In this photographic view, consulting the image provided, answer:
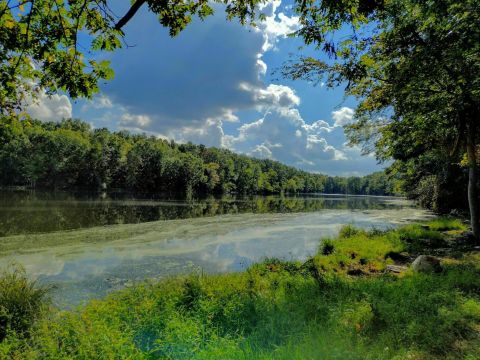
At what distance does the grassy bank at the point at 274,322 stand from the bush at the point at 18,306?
13 cm

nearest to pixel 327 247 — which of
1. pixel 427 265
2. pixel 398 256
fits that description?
pixel 398 256

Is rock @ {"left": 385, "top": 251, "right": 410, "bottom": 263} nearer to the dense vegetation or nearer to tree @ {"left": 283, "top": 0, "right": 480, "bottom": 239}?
tree @ {"left": 283, "top": 0, "right": 480, "bottom": 239}

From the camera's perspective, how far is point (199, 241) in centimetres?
2056

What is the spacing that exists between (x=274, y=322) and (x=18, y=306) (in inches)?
217

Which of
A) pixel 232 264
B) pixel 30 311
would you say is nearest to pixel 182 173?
pixel 232 264

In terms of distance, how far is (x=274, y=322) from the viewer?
6.50 meters

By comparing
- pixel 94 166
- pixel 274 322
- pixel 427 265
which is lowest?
pixel 274 322

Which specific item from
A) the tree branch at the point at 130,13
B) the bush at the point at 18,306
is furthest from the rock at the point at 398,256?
the tree branch at the point at 130,13

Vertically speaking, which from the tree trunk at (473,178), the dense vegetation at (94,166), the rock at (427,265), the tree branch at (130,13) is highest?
the dense vegetation at (94,166)

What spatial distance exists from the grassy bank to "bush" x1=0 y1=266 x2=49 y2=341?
5.3 inches

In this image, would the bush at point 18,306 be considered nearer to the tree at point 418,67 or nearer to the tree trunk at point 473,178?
the tree at point 418,67

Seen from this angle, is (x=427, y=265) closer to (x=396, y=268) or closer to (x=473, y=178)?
(x=396, y=268)

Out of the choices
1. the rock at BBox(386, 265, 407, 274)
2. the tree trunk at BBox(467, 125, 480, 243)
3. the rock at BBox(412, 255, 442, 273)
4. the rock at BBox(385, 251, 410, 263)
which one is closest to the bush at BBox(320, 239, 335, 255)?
the rock at BBox(385, 251, 410, 263)

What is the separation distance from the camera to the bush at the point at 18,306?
6.56 metres
